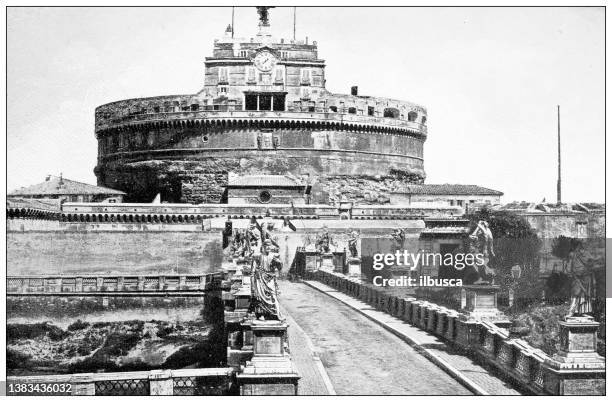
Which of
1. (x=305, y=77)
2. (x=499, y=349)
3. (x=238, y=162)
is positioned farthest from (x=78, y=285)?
(x=305, y=77)

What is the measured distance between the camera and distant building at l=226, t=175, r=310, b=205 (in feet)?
141

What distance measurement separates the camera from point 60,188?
42.0 meters

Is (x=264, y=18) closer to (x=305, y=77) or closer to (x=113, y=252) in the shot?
(x=305, y=77)

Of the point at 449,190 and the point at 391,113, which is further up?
the point at 391,113

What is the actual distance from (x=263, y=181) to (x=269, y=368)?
32797 millimetres

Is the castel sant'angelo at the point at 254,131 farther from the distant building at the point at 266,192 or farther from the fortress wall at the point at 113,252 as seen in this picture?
the fortress wall at the point at 113,252

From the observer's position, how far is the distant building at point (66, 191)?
4100 cm

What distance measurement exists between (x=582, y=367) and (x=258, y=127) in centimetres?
3850

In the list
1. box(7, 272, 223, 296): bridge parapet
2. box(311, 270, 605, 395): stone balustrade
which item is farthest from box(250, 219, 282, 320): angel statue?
box(7, 272, 223, 296): bridge parapet

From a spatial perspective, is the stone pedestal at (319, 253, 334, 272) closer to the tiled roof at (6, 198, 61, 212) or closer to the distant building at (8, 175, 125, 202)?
the tiled roof at (6, 198, 61, 212)

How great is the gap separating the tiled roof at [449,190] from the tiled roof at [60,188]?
16.6m

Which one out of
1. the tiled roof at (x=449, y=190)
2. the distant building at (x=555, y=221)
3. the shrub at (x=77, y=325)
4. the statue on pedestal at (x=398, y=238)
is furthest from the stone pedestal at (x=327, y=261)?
the tiled roof at (x=449, y=190)
